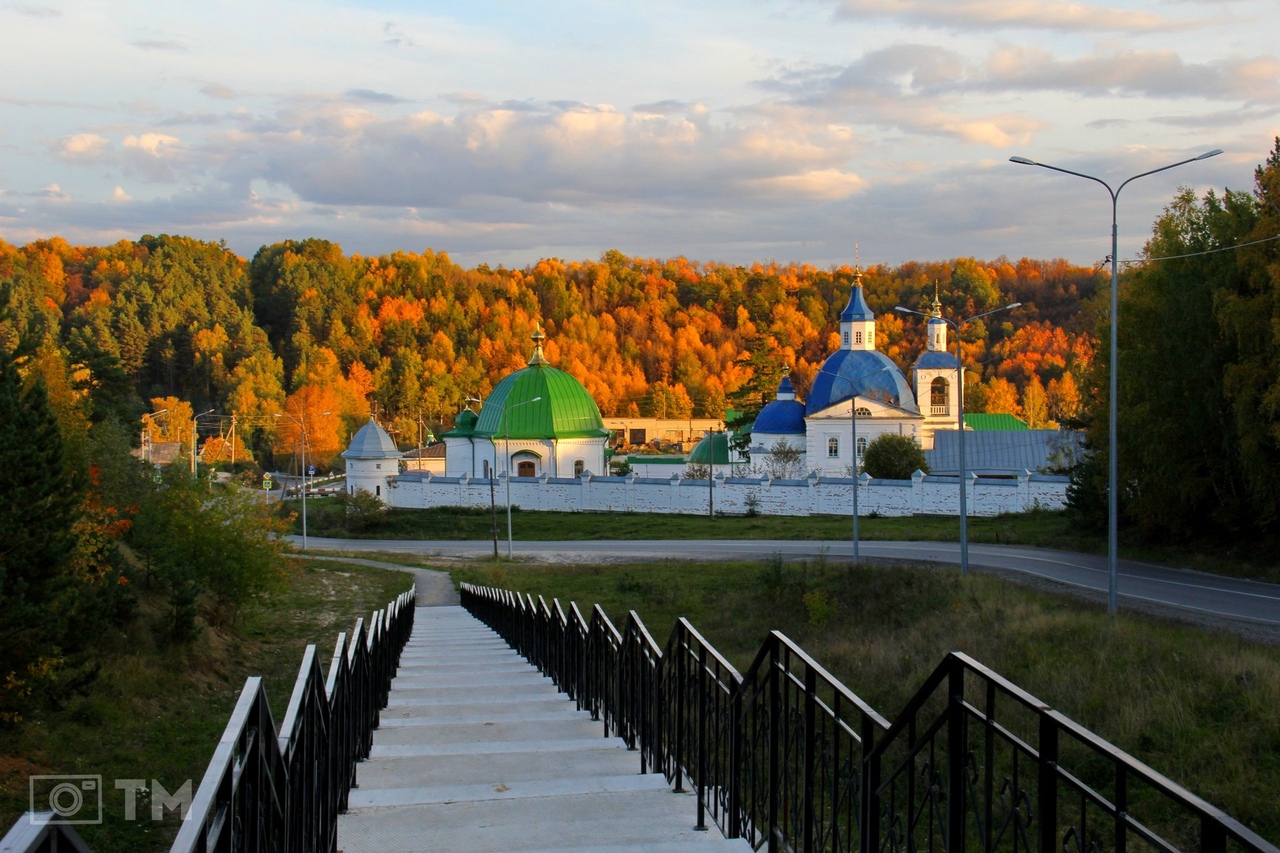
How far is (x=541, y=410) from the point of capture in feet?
199

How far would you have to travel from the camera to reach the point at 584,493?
52719 mm

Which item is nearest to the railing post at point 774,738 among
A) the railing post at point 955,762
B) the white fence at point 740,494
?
the railing post at point 955,762

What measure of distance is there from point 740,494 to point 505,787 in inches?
1711

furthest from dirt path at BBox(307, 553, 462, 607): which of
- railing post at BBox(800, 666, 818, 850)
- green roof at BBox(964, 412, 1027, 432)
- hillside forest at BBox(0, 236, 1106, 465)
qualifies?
hillside forest at BBox(0, 236, 1106, 465)

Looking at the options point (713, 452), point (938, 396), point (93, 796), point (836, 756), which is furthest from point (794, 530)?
point (836, 756)

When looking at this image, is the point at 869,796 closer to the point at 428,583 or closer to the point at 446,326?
the point at 428,583

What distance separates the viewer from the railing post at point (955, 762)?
3.53 meters

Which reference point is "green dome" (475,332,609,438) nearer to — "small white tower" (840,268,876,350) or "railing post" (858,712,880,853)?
"small white tower" (840,268,876,350)

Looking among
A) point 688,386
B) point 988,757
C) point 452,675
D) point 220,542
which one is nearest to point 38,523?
point 452,675

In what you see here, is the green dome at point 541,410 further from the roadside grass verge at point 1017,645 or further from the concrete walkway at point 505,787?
the concrete walkway at point 505,787

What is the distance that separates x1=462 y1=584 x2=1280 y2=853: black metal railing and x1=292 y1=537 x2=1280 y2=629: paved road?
9920 mm

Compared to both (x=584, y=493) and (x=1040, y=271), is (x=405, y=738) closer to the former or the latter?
(x=584, y=493)

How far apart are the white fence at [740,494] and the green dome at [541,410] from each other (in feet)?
17.9

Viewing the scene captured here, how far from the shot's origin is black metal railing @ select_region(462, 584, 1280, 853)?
321 cm
